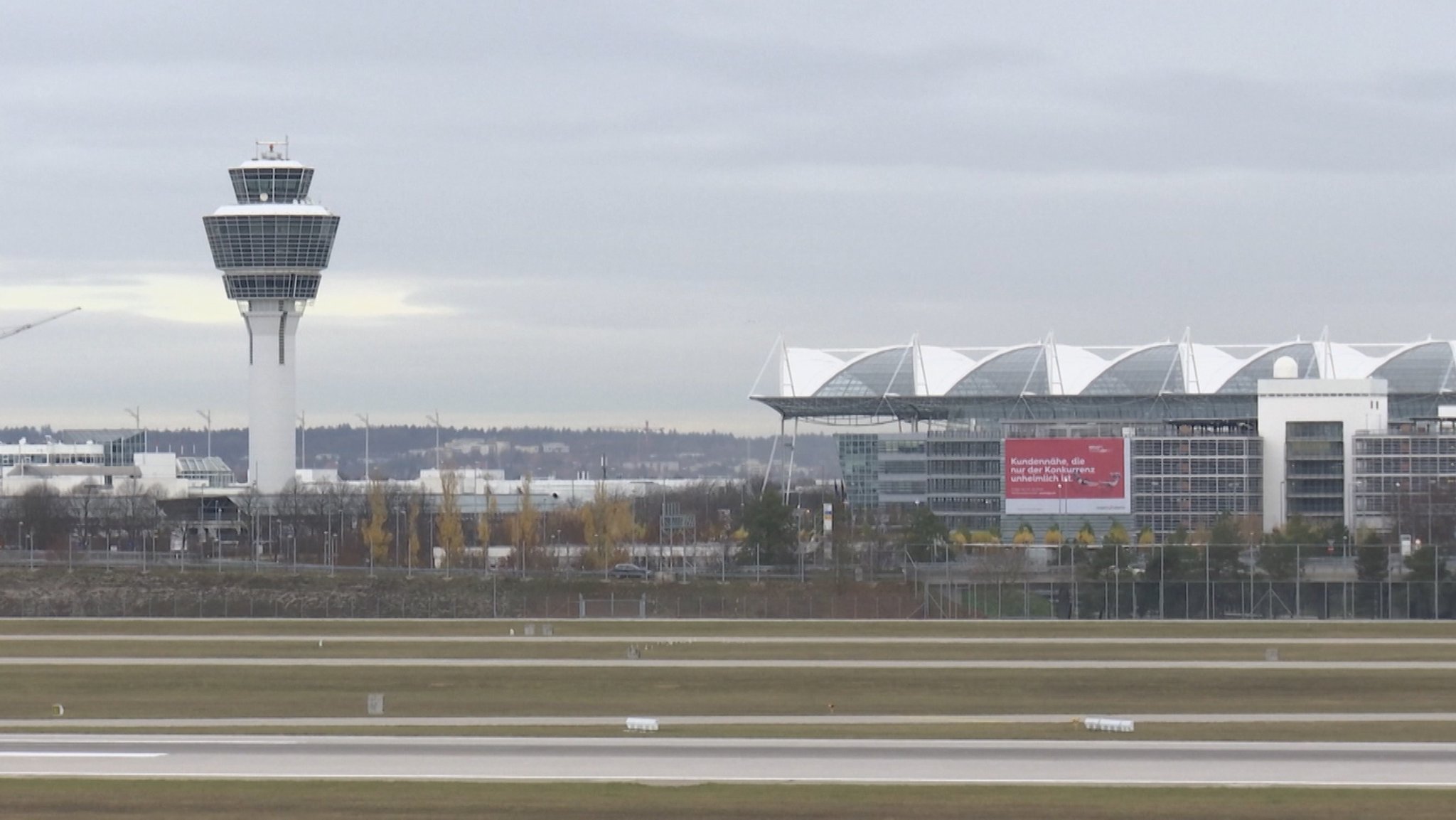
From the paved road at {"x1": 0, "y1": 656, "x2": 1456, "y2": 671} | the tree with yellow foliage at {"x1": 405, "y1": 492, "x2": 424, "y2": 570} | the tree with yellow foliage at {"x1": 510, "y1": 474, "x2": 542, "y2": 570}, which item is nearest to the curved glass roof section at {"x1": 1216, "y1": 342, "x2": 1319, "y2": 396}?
the tree with yellow foliage at {"x1": 510, "y1": 474, "x2": 542, "y2": 570}

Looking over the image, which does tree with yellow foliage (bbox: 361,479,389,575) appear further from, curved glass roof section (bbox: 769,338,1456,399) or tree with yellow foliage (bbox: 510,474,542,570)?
curved glass roof section (bbox: 769,338,1456,399)

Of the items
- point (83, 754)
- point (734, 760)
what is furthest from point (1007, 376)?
point (83, 754)

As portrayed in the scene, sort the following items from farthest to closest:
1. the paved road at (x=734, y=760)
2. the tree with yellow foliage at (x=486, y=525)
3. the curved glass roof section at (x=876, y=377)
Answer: the curved glass roof section at (x=876, y=377) → the tree with yellow foliage at (x=486, y=525) → the paved road at (x=734, y=760)

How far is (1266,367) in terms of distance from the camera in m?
168

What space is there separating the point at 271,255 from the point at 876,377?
5595cm

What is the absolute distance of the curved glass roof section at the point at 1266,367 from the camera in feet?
548

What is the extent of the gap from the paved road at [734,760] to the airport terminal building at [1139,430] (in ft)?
321

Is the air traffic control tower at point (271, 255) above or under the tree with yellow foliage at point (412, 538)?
above

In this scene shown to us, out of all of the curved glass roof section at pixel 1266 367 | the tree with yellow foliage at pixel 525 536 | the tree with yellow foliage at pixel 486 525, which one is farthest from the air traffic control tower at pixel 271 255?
the curved glass roof section at pixel 1266 367

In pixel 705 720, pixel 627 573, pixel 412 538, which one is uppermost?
pixel 412 538

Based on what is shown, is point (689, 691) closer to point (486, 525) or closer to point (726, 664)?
point (726, 664)

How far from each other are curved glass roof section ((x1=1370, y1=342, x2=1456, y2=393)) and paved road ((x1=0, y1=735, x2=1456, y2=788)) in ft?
419

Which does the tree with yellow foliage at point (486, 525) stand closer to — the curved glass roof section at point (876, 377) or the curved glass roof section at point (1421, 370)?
the curved glass roof section at point (876, 377)

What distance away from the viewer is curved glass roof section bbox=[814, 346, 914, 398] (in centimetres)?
17188
